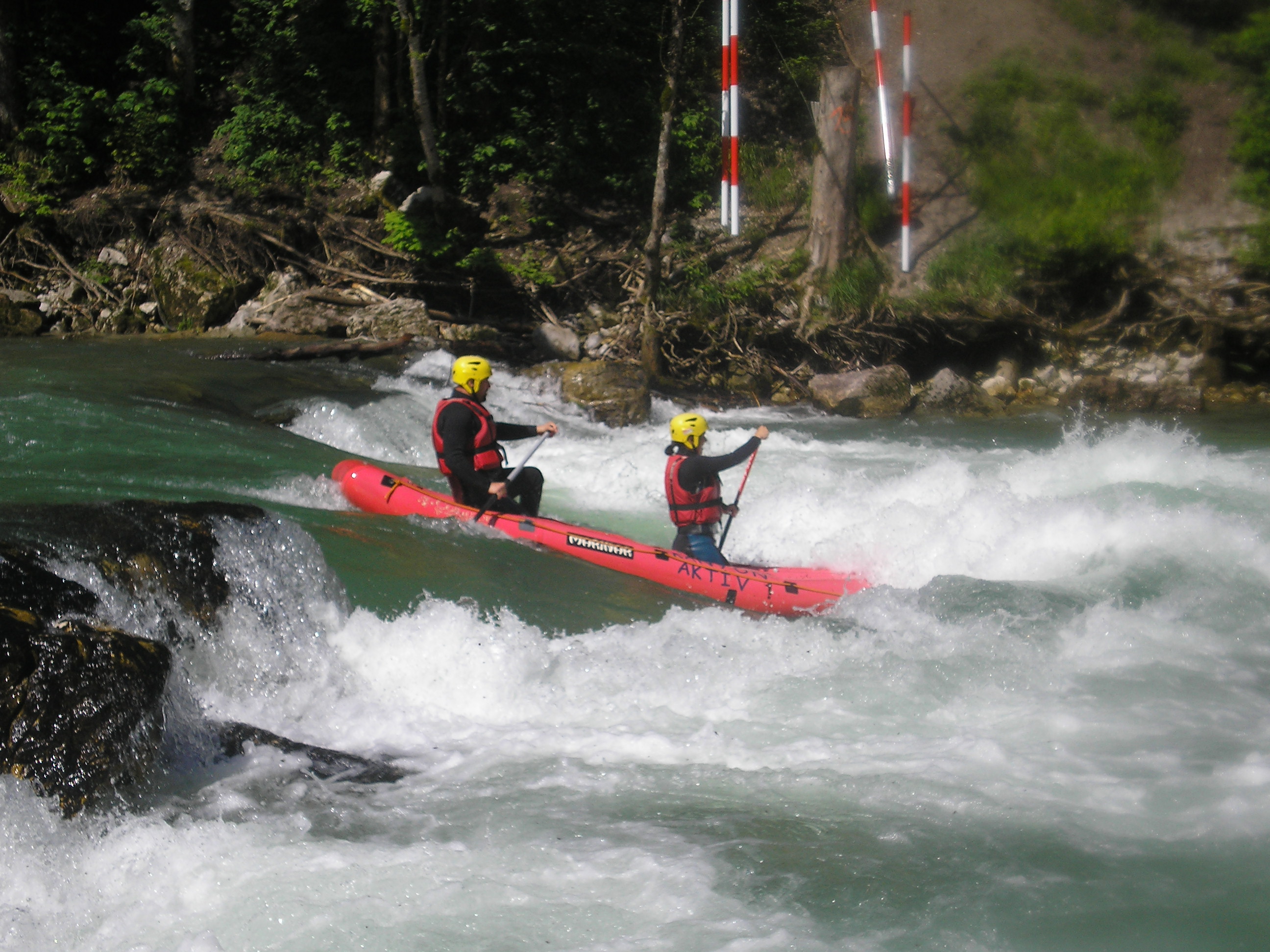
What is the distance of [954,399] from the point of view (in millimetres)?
10438

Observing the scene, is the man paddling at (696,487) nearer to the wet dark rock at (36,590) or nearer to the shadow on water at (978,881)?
the shadow on water at (978,881)

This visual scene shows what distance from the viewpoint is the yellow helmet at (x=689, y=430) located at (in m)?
5.30

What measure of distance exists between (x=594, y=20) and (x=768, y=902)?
12.6 metres

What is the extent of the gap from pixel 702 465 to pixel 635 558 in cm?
60

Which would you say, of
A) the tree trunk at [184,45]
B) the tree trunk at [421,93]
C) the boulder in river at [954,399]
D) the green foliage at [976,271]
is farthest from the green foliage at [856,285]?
the tree trunk at [184,45]

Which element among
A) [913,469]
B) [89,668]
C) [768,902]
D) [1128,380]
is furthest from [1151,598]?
[1128,380]

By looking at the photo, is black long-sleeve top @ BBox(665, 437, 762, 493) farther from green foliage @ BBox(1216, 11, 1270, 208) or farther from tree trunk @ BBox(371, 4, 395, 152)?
tree trunk @ BBox(371, 4, 395, 152)

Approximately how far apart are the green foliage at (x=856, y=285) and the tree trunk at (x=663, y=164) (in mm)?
1936

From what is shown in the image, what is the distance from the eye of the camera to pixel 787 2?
43.0 feet

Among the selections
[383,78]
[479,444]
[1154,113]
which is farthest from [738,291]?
[479,444]

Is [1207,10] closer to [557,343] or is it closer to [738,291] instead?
[738,291]

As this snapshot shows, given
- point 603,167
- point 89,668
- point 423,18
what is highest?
point 423,18

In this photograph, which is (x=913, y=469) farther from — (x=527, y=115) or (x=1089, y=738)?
(x=527, y=115)

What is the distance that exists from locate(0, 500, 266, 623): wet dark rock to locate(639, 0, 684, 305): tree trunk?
724 cm
